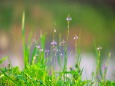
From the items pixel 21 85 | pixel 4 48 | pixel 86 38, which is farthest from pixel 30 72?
pixel 86 38

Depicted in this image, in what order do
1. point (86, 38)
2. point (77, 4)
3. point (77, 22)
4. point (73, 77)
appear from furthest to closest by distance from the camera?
point (77, 4), point (77, 22), point (86, 38), point (73, 77)

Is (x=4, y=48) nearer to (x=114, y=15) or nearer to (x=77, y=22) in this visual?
(x=77, y=22)

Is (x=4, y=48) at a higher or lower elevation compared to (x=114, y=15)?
lower

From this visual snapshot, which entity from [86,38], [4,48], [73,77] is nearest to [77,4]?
[86,38]

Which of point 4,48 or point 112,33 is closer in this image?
point 4,48

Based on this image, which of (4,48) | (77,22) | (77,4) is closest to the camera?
(4,48)

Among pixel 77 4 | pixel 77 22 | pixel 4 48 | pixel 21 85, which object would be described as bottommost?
pixel 21 85

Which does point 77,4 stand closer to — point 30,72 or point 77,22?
point 77,22
